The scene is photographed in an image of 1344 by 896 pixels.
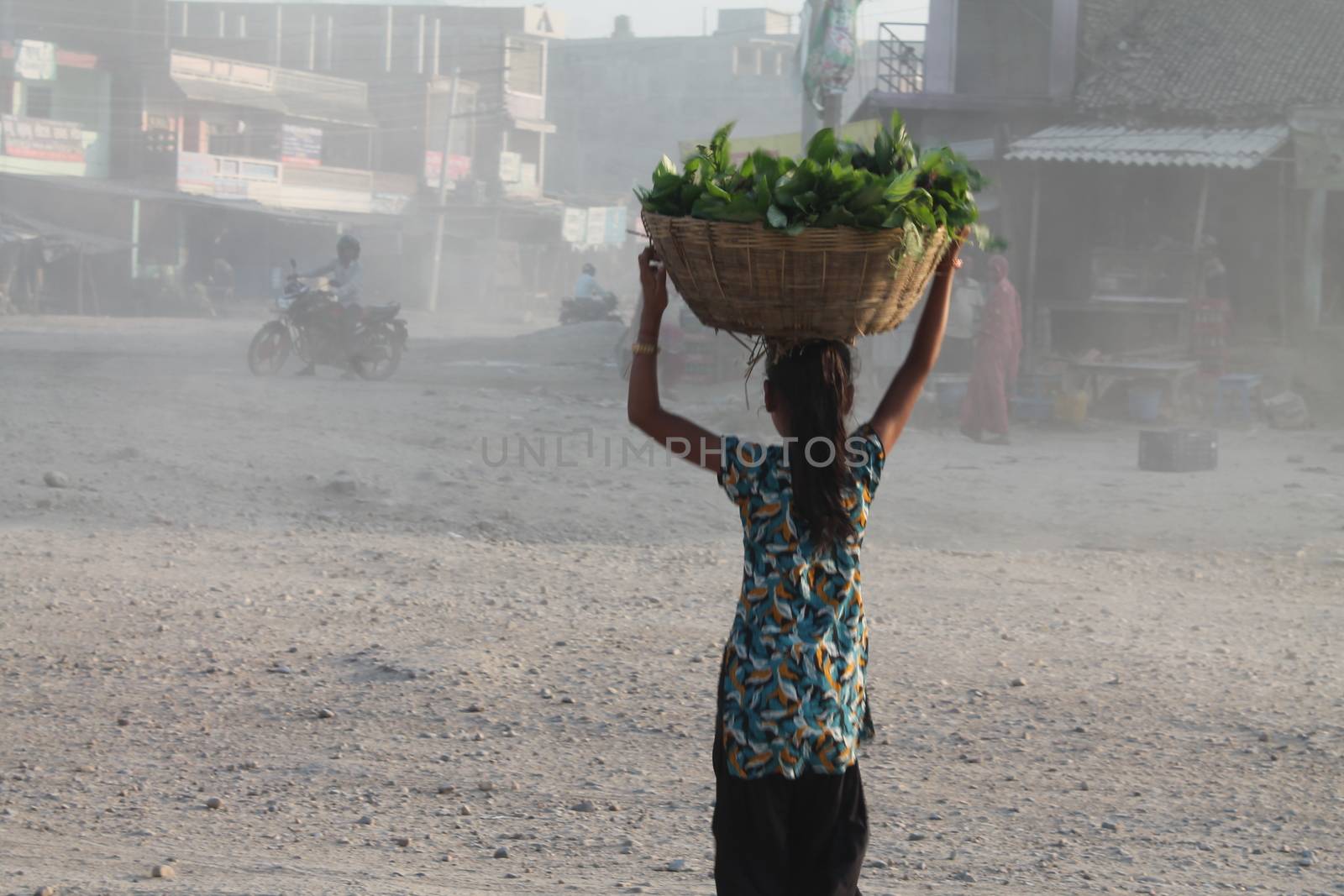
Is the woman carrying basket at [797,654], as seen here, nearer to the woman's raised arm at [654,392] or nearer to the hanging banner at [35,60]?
the woman's raised arm at [654,392]

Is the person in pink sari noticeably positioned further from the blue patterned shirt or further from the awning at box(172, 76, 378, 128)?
the awning at box(172, 76, 378, 128)

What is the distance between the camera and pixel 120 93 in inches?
1430

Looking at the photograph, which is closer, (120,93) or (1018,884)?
(1018,884)

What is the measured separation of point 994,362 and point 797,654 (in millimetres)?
11163

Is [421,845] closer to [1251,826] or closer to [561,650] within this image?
[561,650]

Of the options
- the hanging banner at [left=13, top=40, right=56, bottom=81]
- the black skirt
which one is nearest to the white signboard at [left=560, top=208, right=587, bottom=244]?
the hanging banner at [left=13, top=40, right=56, bottom=81]

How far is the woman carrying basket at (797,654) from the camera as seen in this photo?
2418 mm

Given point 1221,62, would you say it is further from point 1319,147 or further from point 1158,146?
point 1158,146

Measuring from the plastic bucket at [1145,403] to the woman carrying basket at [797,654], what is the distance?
529 inches

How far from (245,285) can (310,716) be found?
32783 mm

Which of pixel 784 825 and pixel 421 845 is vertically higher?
pixel 784 825

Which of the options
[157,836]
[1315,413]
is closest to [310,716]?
[157,836]

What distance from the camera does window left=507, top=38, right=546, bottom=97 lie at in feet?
171

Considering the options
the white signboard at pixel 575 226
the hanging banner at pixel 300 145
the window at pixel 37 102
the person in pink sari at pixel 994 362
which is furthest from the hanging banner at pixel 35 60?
the person in pink sari at pixel 994 362
